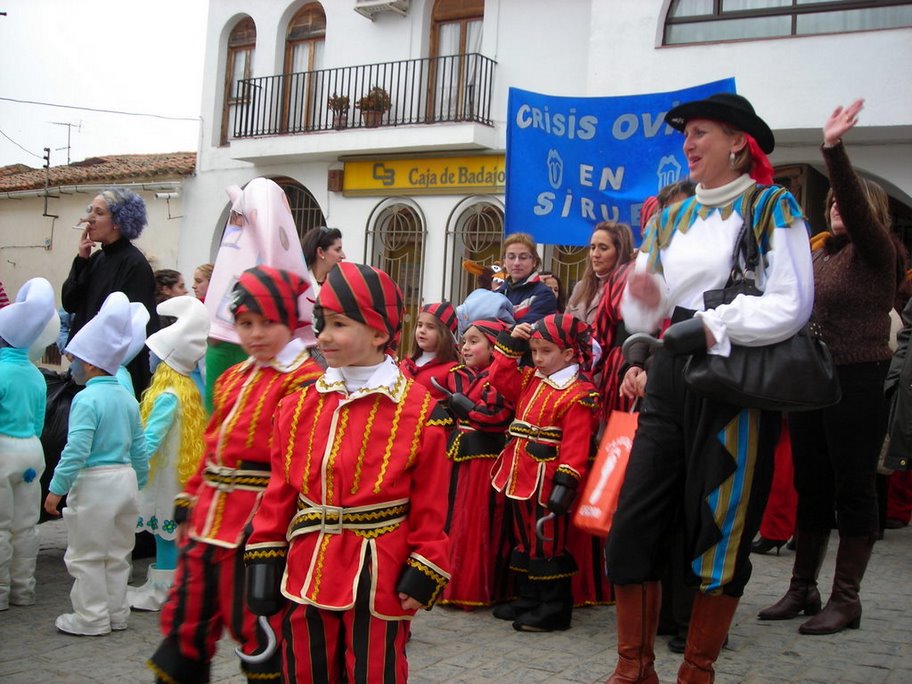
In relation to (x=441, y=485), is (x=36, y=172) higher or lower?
higher

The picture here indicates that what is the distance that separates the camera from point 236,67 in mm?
18844

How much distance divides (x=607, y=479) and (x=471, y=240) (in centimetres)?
1248

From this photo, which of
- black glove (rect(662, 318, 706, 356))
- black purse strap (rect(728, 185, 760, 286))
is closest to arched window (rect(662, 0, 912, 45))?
black purse strap (rect(728, 185, 760, 286))

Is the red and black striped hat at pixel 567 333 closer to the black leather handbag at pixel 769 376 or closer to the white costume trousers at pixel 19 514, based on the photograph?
the black leather handbag at pixel 769 376

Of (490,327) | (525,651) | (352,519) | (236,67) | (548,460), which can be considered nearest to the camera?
(352,519)

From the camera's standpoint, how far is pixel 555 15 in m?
14.8

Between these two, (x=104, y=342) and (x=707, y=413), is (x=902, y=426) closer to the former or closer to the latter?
(x=707, y=413)

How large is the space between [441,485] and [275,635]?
0.72 metres

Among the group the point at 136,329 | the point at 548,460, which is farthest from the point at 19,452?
the point at 548,460

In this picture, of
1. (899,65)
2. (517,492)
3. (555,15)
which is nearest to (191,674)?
(517,492)

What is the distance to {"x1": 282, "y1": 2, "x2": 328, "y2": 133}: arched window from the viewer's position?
1741 cm

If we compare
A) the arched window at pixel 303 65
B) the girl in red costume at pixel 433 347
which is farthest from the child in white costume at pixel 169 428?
the arched window at pixel 303 65

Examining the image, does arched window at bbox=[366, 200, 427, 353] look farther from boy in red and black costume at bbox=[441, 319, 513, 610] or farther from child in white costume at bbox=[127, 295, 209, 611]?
child in white costume at bbox=[127, 295, 209, 611]

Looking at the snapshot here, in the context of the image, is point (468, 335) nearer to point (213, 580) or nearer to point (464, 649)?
point (464, 649)
